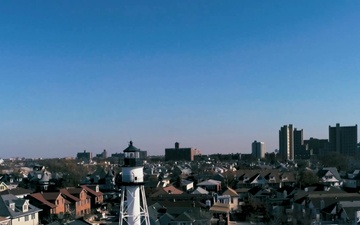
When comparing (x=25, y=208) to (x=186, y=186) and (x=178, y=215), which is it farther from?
(x=186, y=186)

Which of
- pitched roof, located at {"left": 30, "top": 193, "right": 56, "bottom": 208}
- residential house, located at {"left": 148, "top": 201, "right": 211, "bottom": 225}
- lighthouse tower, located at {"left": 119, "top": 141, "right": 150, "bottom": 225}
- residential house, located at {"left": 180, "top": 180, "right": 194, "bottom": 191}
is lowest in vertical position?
residential house, located at {"left": 180, "top": 180, "right": 194, "bottom": 191}

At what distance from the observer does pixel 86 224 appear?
2816 cm

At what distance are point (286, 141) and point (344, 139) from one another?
1862cm

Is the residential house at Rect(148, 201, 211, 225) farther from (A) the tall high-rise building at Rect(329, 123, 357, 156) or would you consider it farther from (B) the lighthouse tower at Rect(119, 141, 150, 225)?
(A) the tall high-rise building at Rect(329, 123, 357, 156)

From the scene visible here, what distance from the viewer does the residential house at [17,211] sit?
32.4m

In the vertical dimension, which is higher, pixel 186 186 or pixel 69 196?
pixel 69 196

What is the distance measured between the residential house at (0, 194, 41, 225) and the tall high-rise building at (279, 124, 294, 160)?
120 meters

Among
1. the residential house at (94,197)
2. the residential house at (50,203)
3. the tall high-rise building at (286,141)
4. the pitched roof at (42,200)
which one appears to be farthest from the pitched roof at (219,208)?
the tall high-rise building at (286,141)

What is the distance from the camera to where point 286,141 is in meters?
149

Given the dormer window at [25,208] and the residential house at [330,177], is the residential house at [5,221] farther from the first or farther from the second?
the residential house at [330,177]

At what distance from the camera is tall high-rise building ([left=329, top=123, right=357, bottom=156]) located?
137000 millimetres

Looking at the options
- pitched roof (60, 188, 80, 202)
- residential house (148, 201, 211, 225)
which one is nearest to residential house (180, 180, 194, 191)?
pitched roof (60, 188, 80, 202)

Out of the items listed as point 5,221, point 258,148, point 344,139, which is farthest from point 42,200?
point 258,148

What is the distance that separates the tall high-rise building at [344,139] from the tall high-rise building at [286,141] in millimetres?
13569
